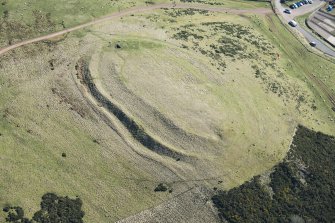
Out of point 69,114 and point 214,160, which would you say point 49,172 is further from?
point 214,160

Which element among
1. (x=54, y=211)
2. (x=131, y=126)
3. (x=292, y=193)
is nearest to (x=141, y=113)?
(x=131, y=126)

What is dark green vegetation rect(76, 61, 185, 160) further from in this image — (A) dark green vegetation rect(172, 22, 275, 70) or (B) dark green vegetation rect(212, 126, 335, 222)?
(A) dark green vegetation rect(172, 22, 275, 70)

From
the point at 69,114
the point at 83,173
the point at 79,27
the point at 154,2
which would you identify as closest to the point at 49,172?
the point at 83,173

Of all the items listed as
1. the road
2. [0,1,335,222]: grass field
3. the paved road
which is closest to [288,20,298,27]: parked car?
the paved road

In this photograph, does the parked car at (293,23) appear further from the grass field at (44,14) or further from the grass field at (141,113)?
the grass field at (44,14)

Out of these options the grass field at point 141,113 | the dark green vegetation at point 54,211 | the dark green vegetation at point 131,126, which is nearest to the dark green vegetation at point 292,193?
the grass field at point 141,113

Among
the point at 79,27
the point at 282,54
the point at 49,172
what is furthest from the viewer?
the point at 282,54

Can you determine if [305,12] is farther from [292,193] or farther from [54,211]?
[54,211]
